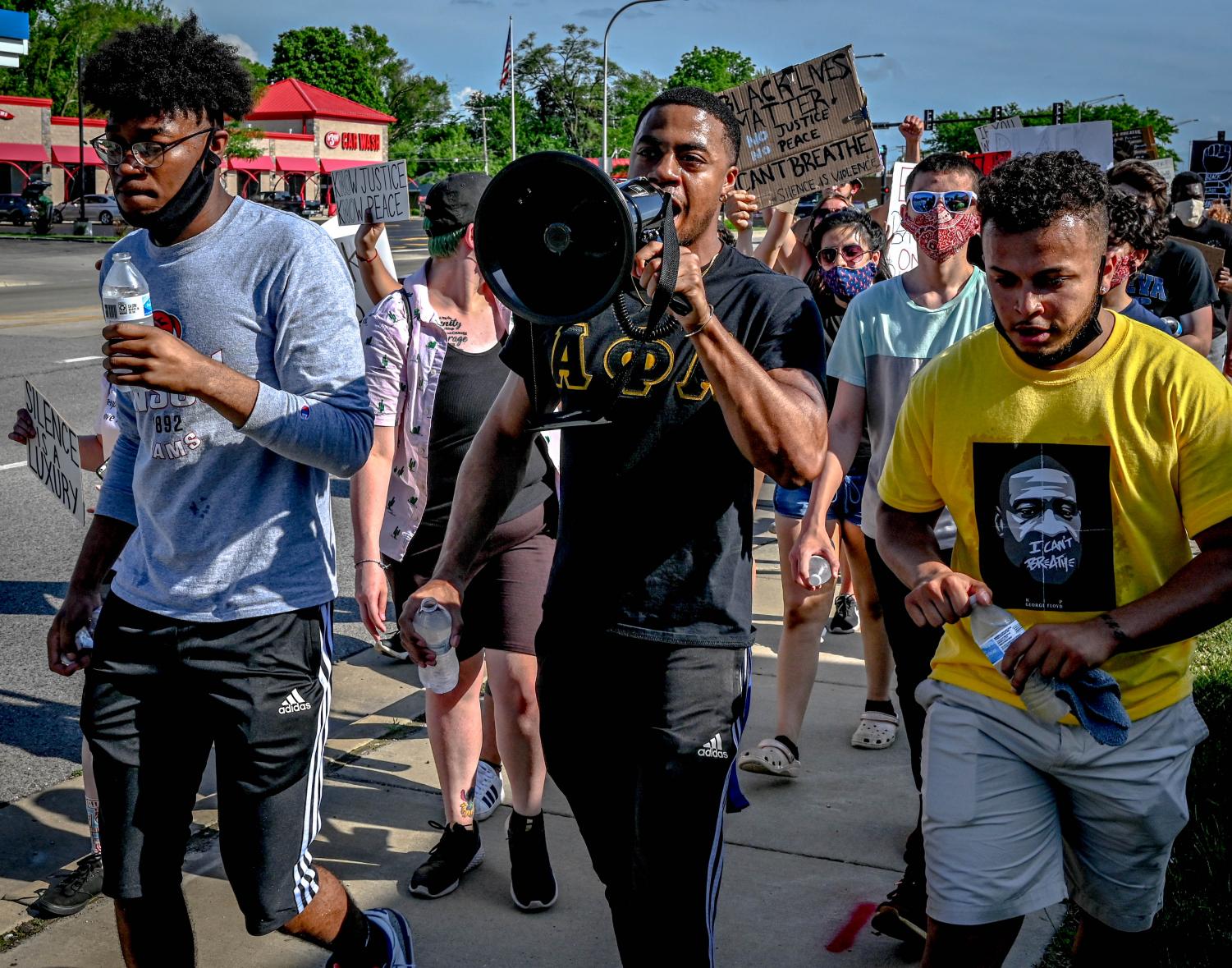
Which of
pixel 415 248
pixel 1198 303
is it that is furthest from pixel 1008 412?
pixel 415 248

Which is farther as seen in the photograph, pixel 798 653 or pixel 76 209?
pixel 76 209

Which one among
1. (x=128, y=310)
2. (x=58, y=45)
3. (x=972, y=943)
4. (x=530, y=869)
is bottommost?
(x=530, y=869)

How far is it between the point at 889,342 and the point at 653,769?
178 cm

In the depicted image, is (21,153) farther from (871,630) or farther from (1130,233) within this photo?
(1130,233)

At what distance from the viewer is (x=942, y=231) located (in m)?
3.93

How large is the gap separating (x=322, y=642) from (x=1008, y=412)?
5.18 feet

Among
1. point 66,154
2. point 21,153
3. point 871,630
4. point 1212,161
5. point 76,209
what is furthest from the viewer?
point 66,154

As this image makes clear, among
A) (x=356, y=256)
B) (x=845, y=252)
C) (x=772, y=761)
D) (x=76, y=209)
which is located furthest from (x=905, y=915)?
(x=76, y=209)

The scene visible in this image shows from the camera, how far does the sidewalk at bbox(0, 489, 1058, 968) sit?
3.56 m

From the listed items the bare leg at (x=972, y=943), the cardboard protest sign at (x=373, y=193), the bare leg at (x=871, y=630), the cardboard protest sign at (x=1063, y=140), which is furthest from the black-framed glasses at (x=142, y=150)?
the cardboard protest sign at (x=1063, y=140)

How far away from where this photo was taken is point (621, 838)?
2.76m

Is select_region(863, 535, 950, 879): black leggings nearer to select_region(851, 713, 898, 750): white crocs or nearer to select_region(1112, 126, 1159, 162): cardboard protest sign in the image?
select_region(851, 713, 898, 750): white crocs

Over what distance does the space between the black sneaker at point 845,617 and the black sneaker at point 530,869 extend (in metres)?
3.03

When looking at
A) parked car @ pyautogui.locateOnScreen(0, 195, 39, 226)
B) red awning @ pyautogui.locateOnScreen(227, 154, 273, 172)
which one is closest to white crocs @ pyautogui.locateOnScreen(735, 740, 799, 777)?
parked car @ pyautogui.locateOnScreen(0, 195, 39, 226)
